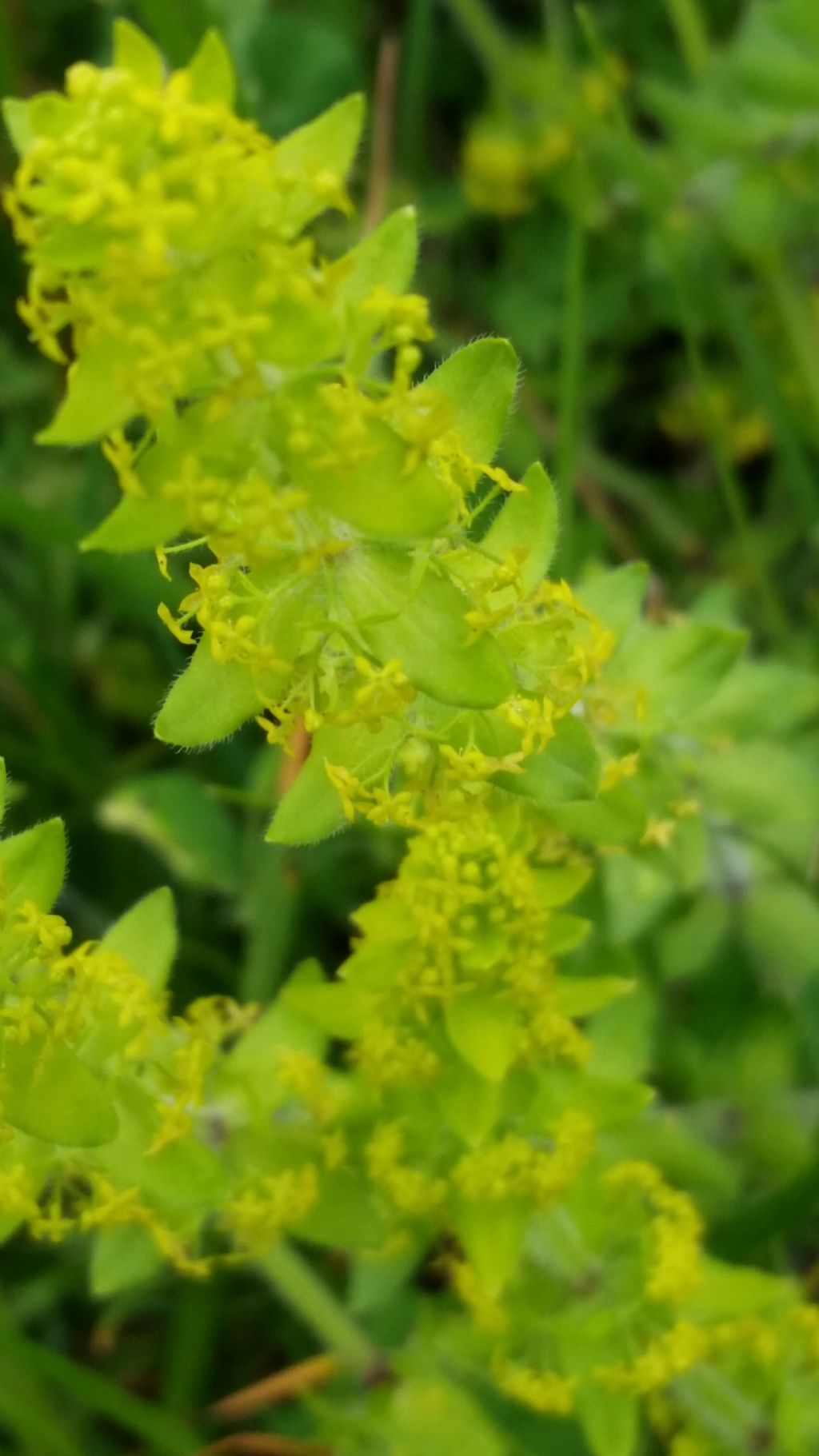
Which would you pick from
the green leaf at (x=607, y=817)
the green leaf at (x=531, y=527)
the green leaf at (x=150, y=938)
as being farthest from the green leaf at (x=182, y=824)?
the green leaf at (x=531, y=527)

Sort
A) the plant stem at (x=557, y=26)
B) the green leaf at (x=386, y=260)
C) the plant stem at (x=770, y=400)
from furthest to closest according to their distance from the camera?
the plant stem at (x=557, y=26), the plant stem at (x=770, y=400), the green leaf at (x=386, y=260)

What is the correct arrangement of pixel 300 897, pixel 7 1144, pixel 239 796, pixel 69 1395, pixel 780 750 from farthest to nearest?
1. pixel 300 897
2. pixel 69 1395
3. pixel 780 750
4. pixel 239 796
5. pixel 7 1144

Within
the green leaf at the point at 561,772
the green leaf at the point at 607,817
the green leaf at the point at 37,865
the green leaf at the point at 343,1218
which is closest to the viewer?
the green leaf at the point at 561,772

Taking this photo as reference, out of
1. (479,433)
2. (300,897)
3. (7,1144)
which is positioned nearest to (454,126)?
(300,897)

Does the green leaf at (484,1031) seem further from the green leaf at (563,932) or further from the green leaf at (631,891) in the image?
the green leaf at (631,891)

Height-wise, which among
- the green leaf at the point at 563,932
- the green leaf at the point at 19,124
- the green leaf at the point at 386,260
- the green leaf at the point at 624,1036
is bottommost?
the green leaf at the point at 624,1036

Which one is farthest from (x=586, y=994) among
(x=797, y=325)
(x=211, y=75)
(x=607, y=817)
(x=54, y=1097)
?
(x=797, y=325)

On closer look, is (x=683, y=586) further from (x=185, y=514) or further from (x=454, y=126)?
(x=185, y=514)

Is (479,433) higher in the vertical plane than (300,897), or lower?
higher

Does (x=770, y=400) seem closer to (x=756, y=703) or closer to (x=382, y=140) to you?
(x=756, y=703)
